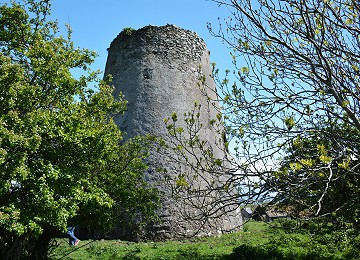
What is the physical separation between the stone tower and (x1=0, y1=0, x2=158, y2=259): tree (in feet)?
8.19

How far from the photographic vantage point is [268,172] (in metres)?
3.88

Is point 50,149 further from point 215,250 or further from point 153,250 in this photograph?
point 215,250

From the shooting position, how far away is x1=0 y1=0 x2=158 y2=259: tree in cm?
510

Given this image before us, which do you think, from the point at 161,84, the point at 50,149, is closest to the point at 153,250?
the point at 50,149

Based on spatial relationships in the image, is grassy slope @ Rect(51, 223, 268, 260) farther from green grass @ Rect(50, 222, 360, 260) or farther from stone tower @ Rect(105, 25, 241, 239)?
stone tower @ Rect(105, 25, 241, 239)

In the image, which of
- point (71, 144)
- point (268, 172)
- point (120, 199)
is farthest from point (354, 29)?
point (120, 199)

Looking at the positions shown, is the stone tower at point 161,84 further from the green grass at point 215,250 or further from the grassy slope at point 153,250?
the green grass at point 215,250

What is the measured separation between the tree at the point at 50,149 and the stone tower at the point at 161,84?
2.50 meters

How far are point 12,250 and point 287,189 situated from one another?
468cm

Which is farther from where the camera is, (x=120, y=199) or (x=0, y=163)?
(x=120, y=199)

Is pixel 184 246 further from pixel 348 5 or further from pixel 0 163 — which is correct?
pixel 348 5

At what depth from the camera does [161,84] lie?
11.2 m

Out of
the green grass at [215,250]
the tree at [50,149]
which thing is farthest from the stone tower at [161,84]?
the tree at [50,149]

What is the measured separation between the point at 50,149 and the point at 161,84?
586 cm
